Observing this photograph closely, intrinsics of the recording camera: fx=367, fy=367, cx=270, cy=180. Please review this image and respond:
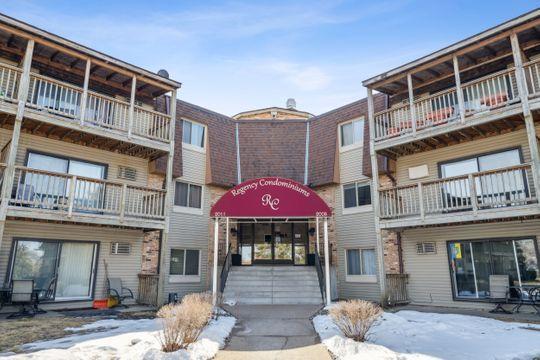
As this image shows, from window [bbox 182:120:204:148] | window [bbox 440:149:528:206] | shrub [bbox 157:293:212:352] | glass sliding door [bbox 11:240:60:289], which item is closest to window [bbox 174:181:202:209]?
window [bbox 182:120:204:148]

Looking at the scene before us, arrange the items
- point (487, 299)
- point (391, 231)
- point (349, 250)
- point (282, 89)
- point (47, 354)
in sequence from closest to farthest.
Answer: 1. point (47, 354)
2. point (487, 299)
3. point (391, 231)
4. point (349, 250)
5. point (282, 89)

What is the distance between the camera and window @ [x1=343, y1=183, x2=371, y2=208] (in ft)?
52.3

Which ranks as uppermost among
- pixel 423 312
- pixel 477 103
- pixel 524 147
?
pixel 477 103

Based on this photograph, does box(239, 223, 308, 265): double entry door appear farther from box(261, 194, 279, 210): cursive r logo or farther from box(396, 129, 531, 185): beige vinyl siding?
box(396, 129, 531, 185): beige vinyl siding

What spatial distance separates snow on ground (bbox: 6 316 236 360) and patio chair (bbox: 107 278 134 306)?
3.80m

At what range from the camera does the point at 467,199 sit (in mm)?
11594

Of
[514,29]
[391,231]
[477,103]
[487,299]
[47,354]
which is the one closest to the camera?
[47,354]

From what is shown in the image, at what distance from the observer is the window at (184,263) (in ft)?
50.6

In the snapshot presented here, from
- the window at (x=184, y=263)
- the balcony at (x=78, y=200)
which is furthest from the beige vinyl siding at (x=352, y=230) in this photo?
the balcony at (x=78, y=200)

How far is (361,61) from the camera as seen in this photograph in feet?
49.5

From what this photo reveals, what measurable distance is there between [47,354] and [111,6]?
10185mm

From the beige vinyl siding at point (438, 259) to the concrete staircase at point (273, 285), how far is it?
367 cm

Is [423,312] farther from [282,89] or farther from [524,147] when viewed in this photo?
[282,89]

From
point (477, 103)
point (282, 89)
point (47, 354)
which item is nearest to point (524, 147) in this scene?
point (477, 103)
